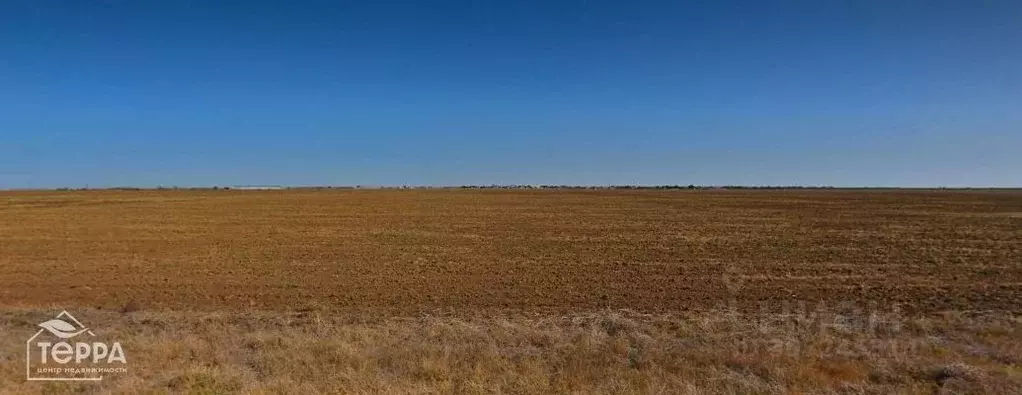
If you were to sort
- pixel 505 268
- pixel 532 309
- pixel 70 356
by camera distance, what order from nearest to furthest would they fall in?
pixel 70 356
pixel 532 309
pixel 505 268

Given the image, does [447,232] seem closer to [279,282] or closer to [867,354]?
[279,282]

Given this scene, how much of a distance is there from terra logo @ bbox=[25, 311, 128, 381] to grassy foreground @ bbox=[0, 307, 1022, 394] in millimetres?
189

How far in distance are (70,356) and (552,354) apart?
6.67 m

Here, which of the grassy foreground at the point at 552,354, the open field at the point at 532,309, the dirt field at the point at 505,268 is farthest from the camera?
the dirt field at the point at 505,268

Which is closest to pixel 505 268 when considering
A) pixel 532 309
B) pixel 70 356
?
pixel 532 309

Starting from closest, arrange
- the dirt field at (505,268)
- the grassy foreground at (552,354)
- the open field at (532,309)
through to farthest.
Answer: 1. the grassy foreground at (552,354)
2. the open field at (532,309)
3. the dirt field at (505,268)

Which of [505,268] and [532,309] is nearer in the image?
[532,309]

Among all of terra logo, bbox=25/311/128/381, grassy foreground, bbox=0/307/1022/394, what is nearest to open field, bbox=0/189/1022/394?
grassy foreground, bbox=0/307/1022/394

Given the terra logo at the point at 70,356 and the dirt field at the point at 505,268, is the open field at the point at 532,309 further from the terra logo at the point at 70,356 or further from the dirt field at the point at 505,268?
the terra logo at the point at 70,356

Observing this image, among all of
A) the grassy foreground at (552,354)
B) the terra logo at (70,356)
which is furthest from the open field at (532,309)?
the terra logo at (70,356)

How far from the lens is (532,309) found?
1395 centimetres

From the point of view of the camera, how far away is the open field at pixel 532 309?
691cm

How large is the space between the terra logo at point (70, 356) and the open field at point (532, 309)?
275mm

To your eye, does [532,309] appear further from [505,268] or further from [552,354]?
[505,268]
